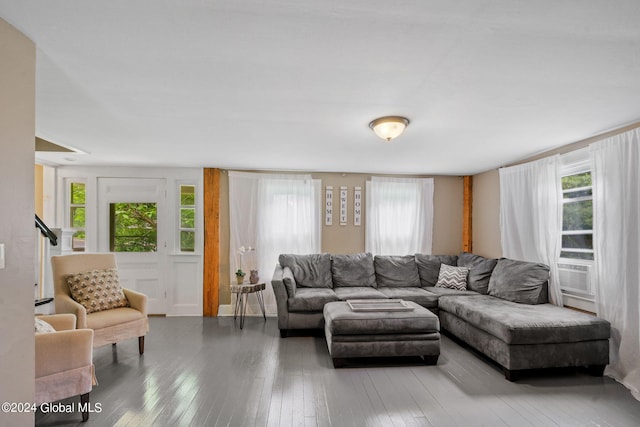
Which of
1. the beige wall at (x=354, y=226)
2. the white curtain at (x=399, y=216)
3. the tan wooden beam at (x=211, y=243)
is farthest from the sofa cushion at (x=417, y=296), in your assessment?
the tan wooden beam at (x=211, y=243)

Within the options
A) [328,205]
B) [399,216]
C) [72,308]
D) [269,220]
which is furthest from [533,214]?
[72,308]

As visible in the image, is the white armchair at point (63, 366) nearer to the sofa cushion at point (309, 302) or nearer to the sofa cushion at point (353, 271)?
the sofa cushion at point (309, 302)

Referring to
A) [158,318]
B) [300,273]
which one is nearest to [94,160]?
[158,318]

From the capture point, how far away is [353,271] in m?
4.80

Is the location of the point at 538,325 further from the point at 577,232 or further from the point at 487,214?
the point at 487,214

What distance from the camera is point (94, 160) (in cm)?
441

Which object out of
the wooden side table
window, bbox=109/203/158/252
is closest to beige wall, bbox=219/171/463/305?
the wooden side table

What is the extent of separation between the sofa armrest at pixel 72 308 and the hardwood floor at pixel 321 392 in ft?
1.68

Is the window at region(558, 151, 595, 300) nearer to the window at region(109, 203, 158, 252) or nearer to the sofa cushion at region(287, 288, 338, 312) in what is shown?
the sofa cushion at region(287, 288, 338, 312)

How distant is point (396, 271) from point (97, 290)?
380 cm

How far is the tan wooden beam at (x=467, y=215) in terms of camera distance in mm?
5410

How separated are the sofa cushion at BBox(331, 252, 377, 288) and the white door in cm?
261

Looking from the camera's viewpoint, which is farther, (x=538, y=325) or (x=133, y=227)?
(x=133, y=227)

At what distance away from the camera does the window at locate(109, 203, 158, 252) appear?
4855 millimetres
